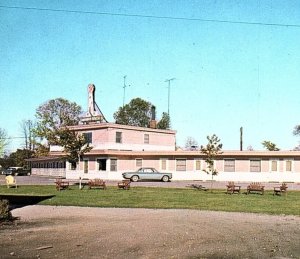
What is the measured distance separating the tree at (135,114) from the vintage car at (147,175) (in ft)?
138

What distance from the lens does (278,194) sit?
85.0 feet

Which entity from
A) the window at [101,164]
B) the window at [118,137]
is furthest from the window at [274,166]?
the window at [101,164]

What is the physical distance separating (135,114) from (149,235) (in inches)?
2823

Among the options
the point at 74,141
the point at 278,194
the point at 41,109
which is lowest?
the point at 278,194

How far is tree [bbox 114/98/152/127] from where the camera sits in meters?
82.2

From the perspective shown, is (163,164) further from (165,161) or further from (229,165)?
(229,165)

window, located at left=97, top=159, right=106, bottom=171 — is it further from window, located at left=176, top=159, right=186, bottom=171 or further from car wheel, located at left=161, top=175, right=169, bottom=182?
window, located at left=176, top=159, right=186, bottom=171

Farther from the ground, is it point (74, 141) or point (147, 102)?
point (147, 102)

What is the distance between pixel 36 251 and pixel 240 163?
1373 inches

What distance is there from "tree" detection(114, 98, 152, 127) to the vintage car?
138 feet

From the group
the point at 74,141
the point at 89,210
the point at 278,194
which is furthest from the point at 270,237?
the point at 74,141

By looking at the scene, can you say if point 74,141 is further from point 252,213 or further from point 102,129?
point 252,213

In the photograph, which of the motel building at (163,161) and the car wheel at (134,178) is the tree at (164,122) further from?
the car wheel at (134,178)

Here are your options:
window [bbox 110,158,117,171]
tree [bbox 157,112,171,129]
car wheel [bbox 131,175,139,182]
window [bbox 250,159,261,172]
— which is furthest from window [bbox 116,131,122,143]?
tree [bbox 157,112,171,129]
